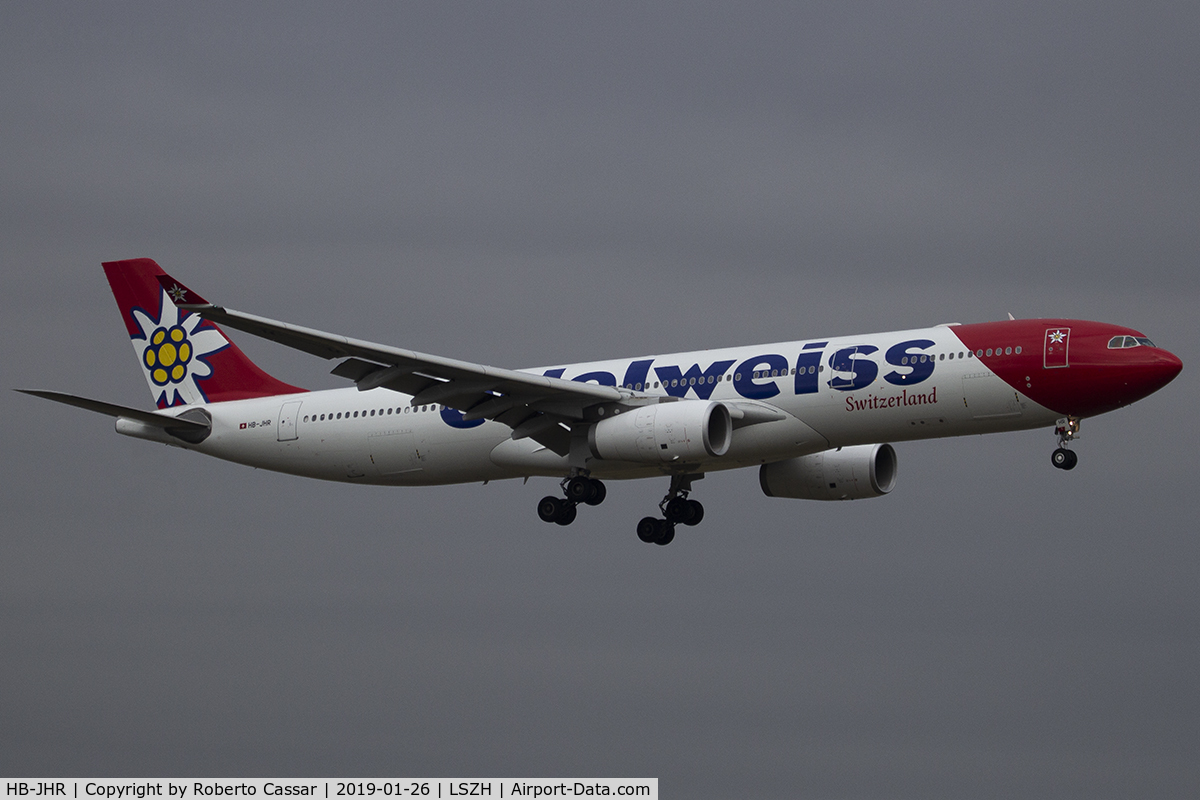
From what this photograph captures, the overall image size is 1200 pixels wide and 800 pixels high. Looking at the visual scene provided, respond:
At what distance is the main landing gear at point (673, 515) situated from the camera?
155 ft

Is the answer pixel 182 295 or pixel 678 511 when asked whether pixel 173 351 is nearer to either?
pixel 182 295

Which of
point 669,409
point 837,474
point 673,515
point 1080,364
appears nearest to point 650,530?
point 673,515

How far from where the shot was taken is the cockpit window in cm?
3916

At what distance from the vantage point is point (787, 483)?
47.6 m

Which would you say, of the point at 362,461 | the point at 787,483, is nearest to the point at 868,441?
the point at 787,483

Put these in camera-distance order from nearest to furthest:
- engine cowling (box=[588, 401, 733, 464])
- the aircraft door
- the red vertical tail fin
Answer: engine cowling (box=[588, 401, 733, 464]), the aircraft door, the red vertical tail fin

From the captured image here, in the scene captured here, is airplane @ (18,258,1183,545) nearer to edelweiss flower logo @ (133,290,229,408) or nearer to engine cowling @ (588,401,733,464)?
engine cowling @ (588,401,733,464)

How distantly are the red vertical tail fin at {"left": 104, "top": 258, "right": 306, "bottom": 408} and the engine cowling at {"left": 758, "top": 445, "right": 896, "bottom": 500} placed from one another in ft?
47.0

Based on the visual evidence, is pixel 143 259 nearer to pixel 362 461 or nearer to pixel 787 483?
pixel 362 461

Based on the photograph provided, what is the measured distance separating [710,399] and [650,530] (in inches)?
245

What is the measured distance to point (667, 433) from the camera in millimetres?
40312

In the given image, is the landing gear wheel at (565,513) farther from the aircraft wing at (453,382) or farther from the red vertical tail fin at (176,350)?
the red vertical tail fin at (176,350)

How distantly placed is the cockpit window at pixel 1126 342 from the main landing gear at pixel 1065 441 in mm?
1892

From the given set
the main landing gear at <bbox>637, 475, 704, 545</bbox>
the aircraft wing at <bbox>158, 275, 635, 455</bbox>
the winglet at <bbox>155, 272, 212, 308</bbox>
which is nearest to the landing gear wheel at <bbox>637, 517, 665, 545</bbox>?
the main landing gear at <bbox>637, 475, 704, 545</bbox>
